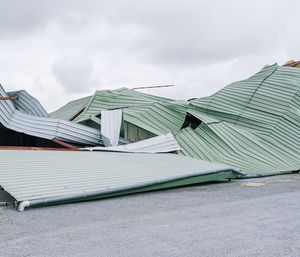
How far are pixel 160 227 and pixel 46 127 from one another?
10767 millimetres

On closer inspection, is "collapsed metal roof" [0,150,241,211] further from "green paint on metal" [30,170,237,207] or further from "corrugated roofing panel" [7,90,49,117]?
"corrugated roofing panel" [7,90,49,117]

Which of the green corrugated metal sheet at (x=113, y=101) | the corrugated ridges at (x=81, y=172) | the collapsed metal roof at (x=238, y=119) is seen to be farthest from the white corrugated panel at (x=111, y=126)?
the corrugated ridges at (x=81, y=172)

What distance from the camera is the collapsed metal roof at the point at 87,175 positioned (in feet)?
25.3

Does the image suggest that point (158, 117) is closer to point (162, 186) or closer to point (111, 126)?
point (111, 126)

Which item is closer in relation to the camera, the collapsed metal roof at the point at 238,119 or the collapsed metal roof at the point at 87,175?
the collapsed metal roof at the point at 87,175

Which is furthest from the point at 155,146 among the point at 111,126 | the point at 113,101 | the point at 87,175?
the point at 113,101

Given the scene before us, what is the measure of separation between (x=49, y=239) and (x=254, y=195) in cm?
503

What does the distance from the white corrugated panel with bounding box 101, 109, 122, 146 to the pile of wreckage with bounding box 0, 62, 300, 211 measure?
0.13ft

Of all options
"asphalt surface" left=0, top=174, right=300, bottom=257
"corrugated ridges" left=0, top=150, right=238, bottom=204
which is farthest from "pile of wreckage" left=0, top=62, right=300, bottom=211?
"asphalt surface" left=0, top=174, right=300, bottom=257

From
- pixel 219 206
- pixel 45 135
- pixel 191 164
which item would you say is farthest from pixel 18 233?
pixel 45 135

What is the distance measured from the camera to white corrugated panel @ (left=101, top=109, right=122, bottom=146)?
16125mm

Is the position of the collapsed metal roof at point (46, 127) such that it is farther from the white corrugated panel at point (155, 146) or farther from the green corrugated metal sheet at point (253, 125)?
the green corrugated metal sheet at point (253, 125)

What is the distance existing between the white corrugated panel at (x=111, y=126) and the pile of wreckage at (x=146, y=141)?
41 millimetres

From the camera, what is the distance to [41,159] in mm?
10195
